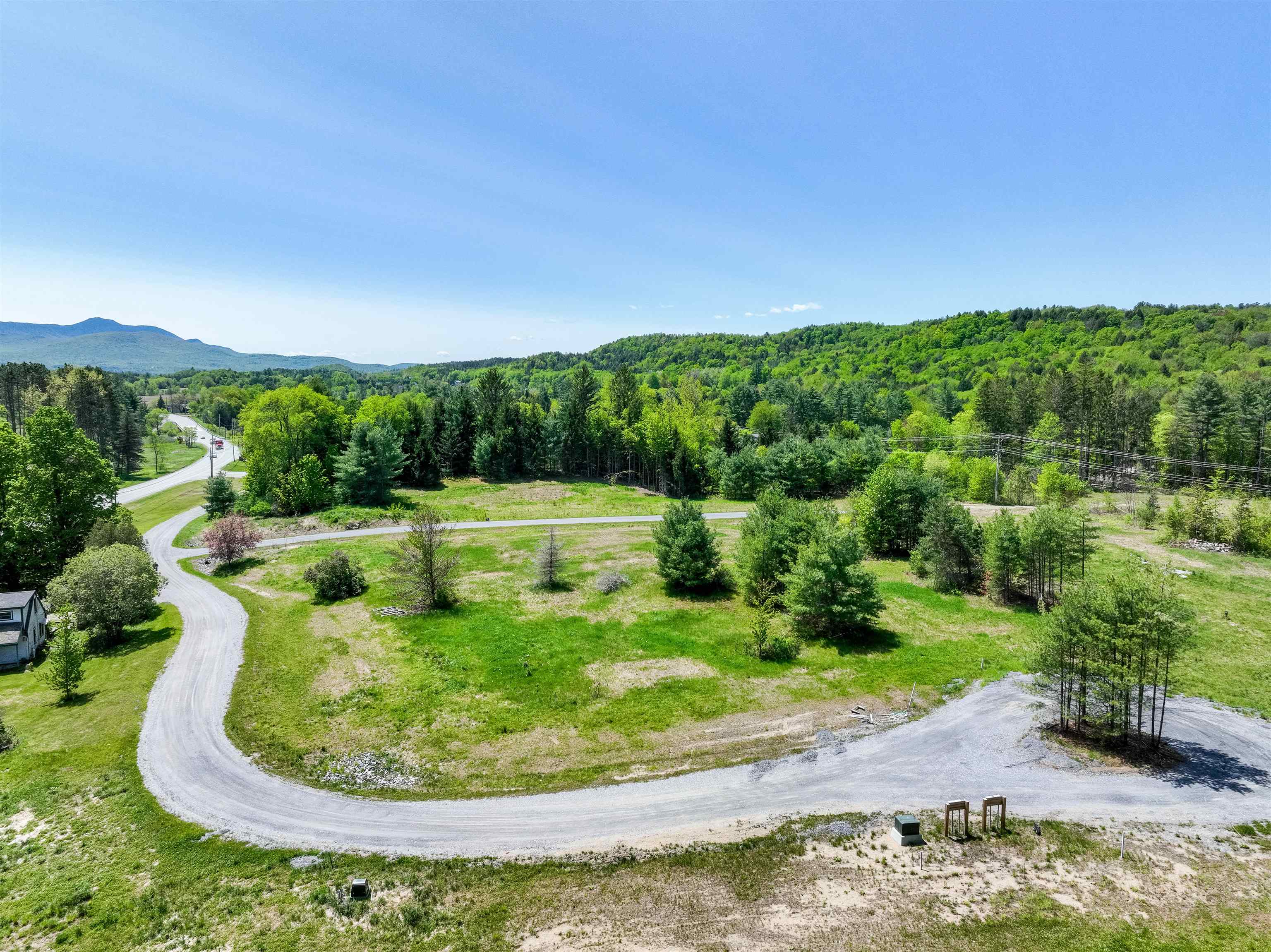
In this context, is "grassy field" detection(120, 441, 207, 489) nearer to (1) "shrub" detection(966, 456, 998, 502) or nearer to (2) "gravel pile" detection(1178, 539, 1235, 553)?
(1) "shrub" detection(966, 456, 998, 502)

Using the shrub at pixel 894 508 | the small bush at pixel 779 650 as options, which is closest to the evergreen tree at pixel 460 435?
the shrub at pixel 894 508

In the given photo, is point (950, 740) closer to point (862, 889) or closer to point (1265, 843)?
point (1265, 843)

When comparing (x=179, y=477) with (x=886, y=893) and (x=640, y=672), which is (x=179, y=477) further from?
(x=886, y=893)

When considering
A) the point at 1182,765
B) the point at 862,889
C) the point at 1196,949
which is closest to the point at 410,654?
the point at 862,889

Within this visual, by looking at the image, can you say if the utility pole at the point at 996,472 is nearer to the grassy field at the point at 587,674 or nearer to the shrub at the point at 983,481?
the shrub at the point at 983,481

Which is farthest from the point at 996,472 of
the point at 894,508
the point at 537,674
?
the point at 537,674

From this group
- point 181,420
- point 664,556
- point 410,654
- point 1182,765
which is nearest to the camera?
point 1182,765

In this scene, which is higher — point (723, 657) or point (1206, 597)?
point (1206, 597)

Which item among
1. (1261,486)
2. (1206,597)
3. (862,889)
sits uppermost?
(1261,486)
